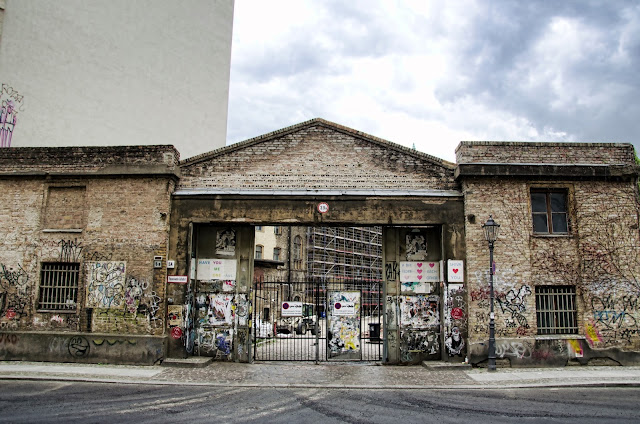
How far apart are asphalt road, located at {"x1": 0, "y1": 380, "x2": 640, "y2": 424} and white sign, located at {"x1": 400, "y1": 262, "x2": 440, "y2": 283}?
3830mm

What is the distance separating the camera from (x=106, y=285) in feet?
42.4

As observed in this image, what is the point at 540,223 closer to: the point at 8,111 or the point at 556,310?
the point at 556,310

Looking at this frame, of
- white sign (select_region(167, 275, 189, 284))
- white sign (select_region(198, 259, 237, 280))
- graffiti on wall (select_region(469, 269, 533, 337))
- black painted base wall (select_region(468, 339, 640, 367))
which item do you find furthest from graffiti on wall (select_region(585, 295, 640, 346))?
white sign (select_region(167, 275, 189, 284))

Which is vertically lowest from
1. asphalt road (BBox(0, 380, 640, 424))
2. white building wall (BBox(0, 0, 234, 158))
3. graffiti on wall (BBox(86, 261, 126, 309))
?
asphalt road (BBox(0, 380, 640, 424))

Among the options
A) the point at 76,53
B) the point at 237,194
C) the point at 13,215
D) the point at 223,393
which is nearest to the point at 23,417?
the point at 223,393

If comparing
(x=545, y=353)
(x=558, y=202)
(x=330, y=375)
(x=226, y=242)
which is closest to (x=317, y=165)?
(x=226, y=242)

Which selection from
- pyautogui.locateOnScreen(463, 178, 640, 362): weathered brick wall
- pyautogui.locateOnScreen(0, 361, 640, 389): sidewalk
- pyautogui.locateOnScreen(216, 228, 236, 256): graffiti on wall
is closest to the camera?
pyautogui.locateOnScreen(0, 361, 640, 389): sidewalk

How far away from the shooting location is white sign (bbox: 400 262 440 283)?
43.3ft

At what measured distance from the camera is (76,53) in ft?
63.4

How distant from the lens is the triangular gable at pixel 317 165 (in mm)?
13430

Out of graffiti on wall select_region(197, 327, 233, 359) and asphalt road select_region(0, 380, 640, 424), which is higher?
graffiti on wall select_region(197, 327, 233, 359)

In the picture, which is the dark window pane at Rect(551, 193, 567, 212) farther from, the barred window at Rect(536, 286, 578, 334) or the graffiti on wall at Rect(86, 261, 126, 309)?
the graffiti on wall at Rect(86, 261, 126, 309)

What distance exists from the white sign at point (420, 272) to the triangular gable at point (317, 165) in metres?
2.27

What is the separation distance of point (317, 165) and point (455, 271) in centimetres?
506
